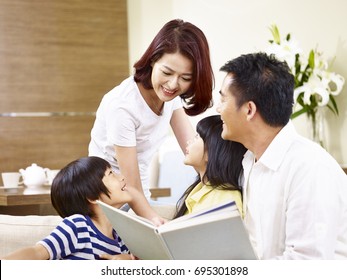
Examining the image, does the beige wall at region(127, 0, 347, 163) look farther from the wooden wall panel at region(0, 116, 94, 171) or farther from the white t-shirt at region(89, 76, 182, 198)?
the white t-shirt at region(89, 76, 182, 198)

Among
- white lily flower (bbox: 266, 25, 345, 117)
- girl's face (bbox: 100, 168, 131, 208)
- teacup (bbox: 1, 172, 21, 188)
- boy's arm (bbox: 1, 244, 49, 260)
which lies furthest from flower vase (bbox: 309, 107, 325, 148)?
boy's arm (bbox: 1, 244, 49, 260)

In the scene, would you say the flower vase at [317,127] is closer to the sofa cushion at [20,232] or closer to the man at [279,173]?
the man at [279,173]

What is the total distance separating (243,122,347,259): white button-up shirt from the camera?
1512mm

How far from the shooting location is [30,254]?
161cm

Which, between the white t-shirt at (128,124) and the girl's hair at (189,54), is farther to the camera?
the white t-shirt at (128,124)

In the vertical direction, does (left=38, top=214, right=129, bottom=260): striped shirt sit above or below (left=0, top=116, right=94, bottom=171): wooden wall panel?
above

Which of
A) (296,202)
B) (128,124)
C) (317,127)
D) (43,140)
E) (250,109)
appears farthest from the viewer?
(43,140)

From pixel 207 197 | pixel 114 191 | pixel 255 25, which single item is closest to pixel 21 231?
pixel 114 191

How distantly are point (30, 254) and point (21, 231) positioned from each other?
24cm

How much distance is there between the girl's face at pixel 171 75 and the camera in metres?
2.11

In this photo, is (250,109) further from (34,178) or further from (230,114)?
(34,178)

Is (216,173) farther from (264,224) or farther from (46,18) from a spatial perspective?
(46,18)

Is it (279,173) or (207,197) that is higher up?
(279,173)

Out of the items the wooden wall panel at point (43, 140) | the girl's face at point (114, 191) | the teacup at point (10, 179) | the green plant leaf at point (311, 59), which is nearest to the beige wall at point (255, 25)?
the green plant leaf at point (311, 59)
